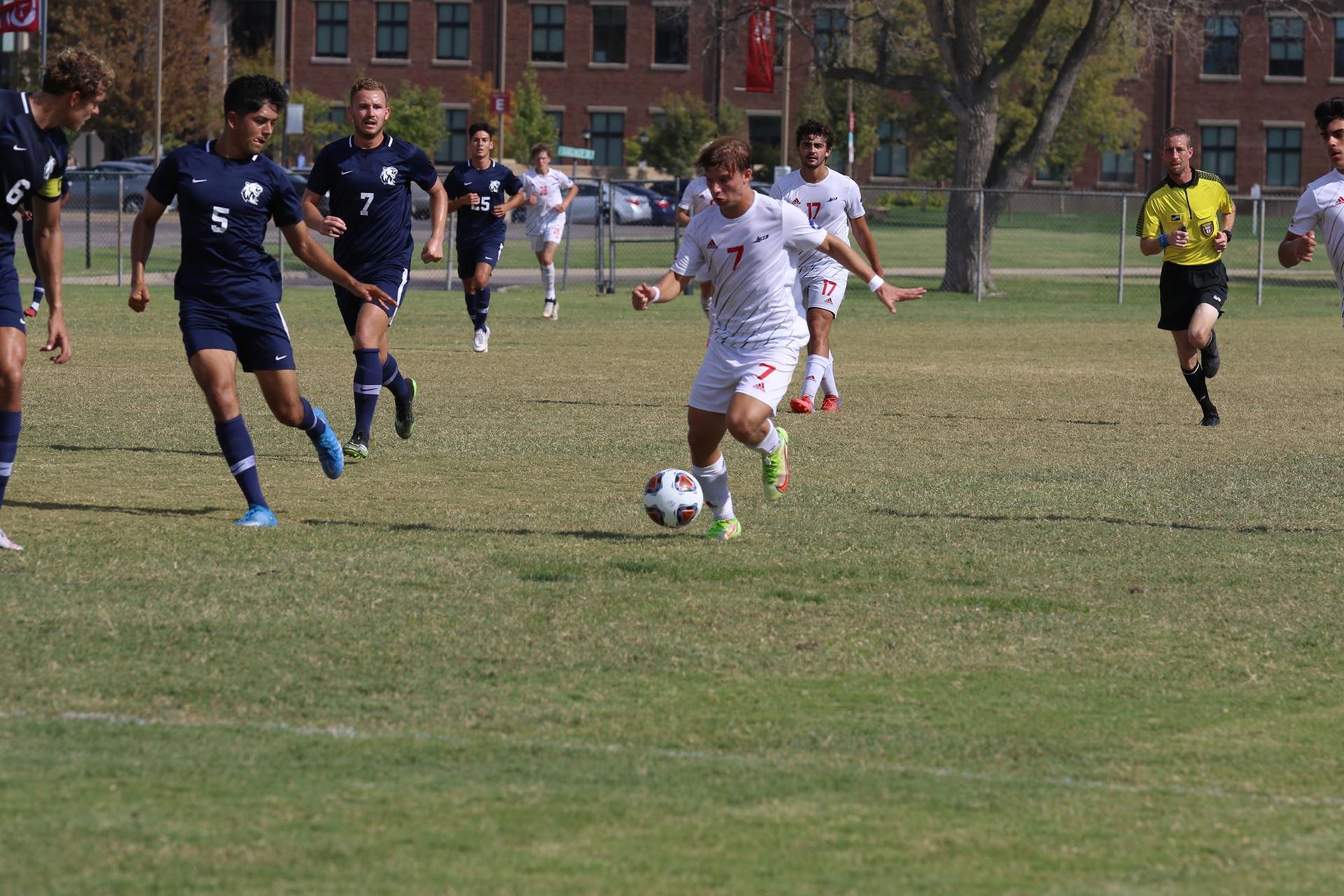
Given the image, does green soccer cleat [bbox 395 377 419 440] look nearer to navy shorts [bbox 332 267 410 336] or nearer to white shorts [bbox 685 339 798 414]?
navy shorts [bbox 332 267 410 336]

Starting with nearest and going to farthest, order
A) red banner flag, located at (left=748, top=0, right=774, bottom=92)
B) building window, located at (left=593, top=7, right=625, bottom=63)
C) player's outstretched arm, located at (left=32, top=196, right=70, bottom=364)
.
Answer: player's outstretched arm, located at (left=32, top=196, right=70, bottom=364), red banner flag, located at (left=748, top=0, right=774, bottom=92), building window, located at (left=593, top=7, right=625, bottom=63)

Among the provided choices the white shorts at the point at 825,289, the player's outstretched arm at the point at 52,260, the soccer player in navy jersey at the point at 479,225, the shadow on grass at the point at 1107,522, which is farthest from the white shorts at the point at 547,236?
the player's outstretched arm at the point at 52,260

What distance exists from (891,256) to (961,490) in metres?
34.2

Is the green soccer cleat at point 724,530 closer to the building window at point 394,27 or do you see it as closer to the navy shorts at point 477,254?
the navy shorts at point 477,254

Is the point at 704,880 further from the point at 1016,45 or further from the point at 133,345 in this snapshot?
the point at 1016,45

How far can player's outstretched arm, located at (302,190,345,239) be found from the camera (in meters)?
11.1

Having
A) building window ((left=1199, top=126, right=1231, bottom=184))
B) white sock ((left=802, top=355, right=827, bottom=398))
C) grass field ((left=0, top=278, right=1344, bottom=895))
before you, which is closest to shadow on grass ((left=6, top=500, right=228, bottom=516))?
grass field ((left=0, top=278, right=1344, bottom=895))

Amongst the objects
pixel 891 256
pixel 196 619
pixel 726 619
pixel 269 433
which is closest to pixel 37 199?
pixel 196 619

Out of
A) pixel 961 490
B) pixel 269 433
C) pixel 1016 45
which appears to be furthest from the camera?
pixel 1016 45

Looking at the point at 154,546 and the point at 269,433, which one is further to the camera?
the point at 269,433

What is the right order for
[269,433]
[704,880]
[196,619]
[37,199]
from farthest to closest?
1. [269,433]
2. [37,199]
3. [196,619]
4. [704,880]

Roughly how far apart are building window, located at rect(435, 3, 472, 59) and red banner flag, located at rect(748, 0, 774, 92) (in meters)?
31.8

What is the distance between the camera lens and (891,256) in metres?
44.5

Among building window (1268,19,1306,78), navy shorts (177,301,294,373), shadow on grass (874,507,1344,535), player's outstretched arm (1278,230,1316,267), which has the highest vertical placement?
building window (1268,19,1306,78)
